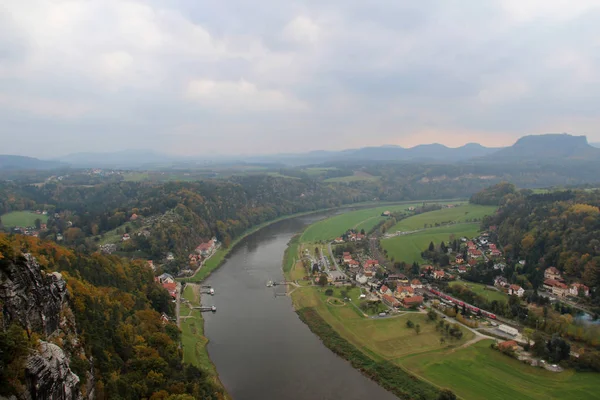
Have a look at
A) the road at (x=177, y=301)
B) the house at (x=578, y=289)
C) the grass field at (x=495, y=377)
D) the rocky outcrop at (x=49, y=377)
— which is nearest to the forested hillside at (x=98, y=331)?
the rocky outcrop at (x=49, y=377)

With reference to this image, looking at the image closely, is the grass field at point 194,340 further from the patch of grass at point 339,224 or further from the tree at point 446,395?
the patch of grass at point 339,224

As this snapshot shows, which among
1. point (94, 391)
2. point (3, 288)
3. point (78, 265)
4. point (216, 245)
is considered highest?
point (3, 288)

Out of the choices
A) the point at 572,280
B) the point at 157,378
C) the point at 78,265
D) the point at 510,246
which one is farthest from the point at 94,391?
the point at 510,246

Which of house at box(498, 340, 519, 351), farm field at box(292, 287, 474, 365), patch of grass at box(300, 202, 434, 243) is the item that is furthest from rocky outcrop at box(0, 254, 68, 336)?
patch of grass at box(300, 202, 434, 243)

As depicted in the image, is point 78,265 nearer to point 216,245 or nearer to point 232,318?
point 232,318

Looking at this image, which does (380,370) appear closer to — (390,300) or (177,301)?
(390,300)

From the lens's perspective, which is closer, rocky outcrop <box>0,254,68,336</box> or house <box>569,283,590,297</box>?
rocky outcrop <box>0,254,68,336</box>

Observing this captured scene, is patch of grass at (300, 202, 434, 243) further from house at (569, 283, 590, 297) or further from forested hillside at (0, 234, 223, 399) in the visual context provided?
forested hillside at (0, 234, 223, 399)
